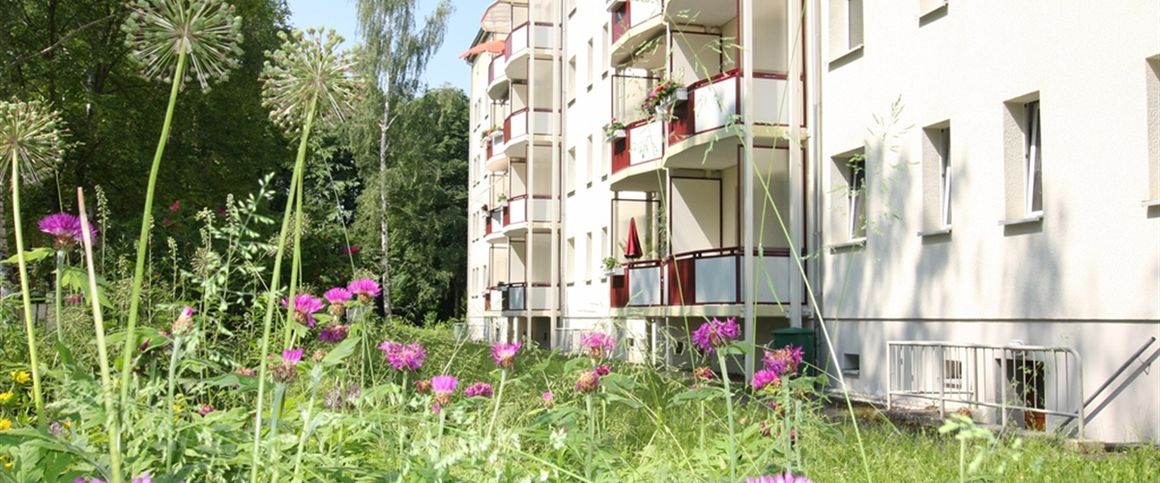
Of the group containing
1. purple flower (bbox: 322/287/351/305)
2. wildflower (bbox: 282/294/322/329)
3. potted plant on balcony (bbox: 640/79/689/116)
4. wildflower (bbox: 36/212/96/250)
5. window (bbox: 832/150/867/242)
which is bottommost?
wildflower (bbox: 282/294/322/329)

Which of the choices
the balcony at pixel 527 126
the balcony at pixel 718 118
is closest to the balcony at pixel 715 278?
the balcony at pixel 718 118

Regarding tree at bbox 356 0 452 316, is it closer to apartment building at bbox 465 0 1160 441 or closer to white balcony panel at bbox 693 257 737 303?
apartment building at bbox 465 0 1160 441

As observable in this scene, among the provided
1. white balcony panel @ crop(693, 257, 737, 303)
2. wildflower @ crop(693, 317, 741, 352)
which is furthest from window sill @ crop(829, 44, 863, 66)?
wildflower @ crop(693, 317, 741, 352)

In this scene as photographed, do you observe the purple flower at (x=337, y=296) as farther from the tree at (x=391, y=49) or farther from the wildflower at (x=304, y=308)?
the tree at (x=391, y=49)

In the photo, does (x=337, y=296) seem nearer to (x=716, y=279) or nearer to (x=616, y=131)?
(x=716, y=279)

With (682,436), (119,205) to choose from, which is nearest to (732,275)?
(682,436)

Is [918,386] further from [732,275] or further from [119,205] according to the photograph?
[119,205]

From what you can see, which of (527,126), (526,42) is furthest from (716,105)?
(526,42)

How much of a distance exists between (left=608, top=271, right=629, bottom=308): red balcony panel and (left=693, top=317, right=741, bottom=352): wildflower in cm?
1992

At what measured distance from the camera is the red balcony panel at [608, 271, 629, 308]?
24844 mm

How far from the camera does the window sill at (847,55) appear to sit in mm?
16542

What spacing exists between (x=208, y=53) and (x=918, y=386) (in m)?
12.2

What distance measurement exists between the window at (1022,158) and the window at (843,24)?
16.0ft

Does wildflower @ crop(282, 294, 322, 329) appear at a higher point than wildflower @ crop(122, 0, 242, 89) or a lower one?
lower
